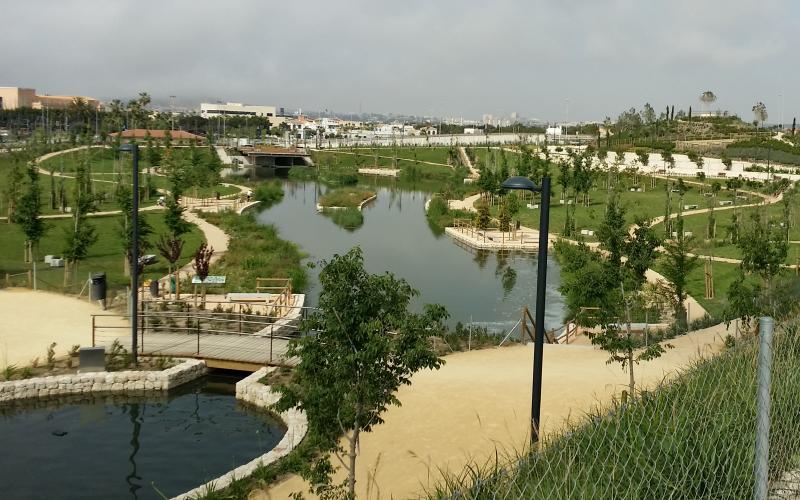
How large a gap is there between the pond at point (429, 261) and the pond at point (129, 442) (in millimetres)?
9184

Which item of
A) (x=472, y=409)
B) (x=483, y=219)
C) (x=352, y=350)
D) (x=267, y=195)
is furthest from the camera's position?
(x=267, y=195)

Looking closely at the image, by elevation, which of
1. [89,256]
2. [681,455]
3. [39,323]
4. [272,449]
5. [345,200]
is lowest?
[272,449]

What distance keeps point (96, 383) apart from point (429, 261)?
21.6 meters

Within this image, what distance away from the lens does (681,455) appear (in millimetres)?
5293

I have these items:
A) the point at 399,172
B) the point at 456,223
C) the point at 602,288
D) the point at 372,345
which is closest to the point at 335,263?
the point at 372,345

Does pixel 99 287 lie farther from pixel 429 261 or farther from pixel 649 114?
pixel 649 114

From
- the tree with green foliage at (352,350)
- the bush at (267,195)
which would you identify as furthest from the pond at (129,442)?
the bush at (267,195)

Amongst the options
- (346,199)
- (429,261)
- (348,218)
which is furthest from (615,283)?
(346,199)

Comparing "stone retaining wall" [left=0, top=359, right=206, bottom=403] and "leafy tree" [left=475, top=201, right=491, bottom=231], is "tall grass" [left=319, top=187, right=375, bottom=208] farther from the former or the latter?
"stone retaining wall" [left=0, top=359, right=206, bottom=403]

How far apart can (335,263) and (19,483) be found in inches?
279

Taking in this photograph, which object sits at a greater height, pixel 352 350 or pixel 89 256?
pixel 352 350

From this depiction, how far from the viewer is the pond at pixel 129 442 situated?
13.1 m

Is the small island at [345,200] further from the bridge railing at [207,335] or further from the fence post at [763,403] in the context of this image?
the fence post at [763,403]

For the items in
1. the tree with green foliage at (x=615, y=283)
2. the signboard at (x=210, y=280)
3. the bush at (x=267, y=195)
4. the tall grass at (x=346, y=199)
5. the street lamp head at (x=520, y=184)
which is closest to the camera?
the street lamp head at (x=520, y=184)
